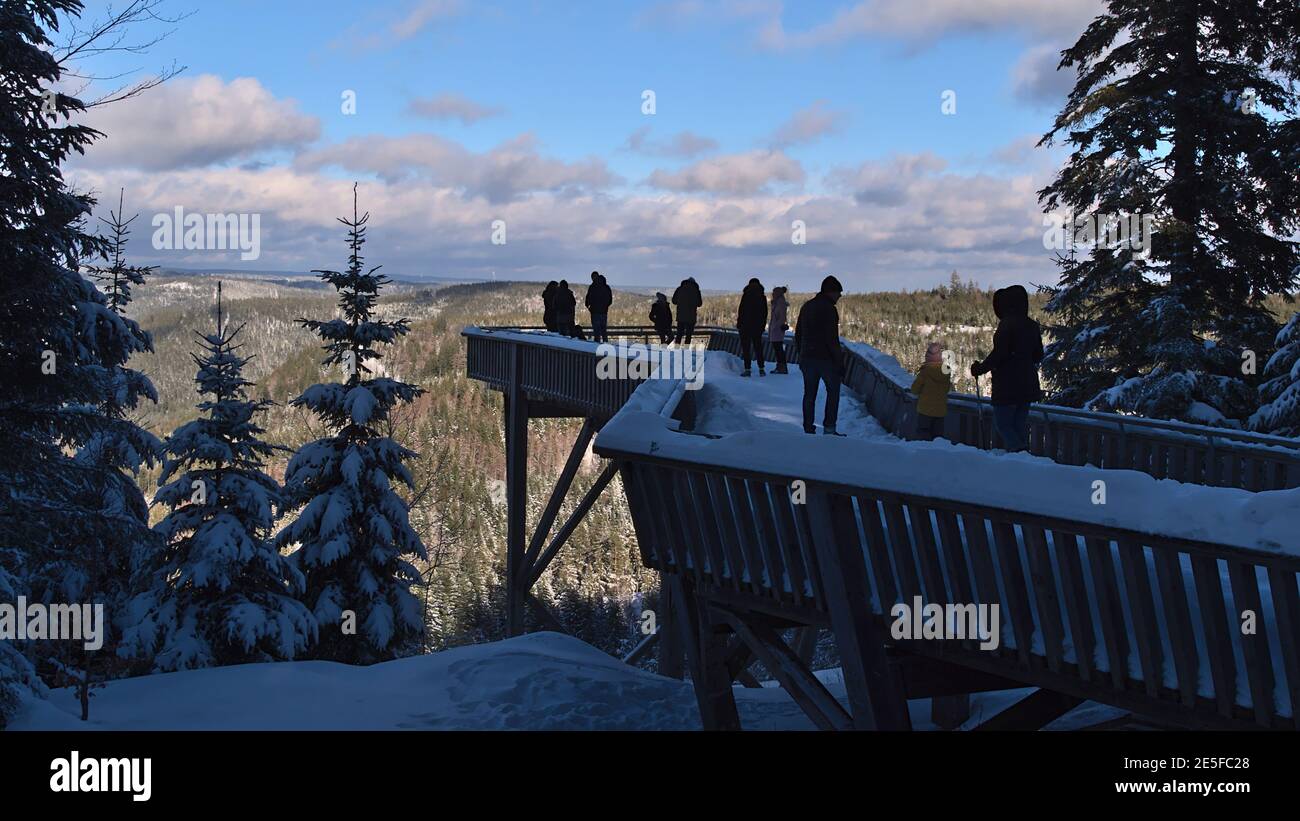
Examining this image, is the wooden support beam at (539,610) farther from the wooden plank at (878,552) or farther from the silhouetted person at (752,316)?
the wooden plank at (878,552)

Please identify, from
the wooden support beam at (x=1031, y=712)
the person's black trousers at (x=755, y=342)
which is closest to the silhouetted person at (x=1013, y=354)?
the wooden support beam at (x=1031, y=712)

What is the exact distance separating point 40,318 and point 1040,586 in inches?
419

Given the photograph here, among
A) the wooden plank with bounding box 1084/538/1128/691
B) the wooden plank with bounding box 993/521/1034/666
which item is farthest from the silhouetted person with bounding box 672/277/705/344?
the wooden plank with bounding box 1084/538/1128/691

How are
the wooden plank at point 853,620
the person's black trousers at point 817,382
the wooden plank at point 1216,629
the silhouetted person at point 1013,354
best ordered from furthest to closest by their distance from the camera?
the person's black trousers at point 817,382
the silhouetted person at point 1013,354
the wooden plank at point 853,620
the wooden plank at point 1216,629

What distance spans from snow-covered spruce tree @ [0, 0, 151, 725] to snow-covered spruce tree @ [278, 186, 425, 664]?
218 inches

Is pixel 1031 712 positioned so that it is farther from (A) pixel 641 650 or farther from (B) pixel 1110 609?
(A) pixel 641 650

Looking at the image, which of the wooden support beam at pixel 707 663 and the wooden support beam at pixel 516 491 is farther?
the wooden support beam at pixel 516 491

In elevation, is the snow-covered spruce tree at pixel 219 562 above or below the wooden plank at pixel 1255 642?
below

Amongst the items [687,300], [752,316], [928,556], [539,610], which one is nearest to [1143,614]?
[928,556]

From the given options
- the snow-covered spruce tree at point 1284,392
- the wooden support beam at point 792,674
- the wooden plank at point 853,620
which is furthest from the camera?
the snow-covered spruce tree at point 1284,392

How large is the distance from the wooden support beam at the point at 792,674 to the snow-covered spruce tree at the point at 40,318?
6850mm

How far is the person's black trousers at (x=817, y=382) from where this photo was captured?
1169 centimetres
